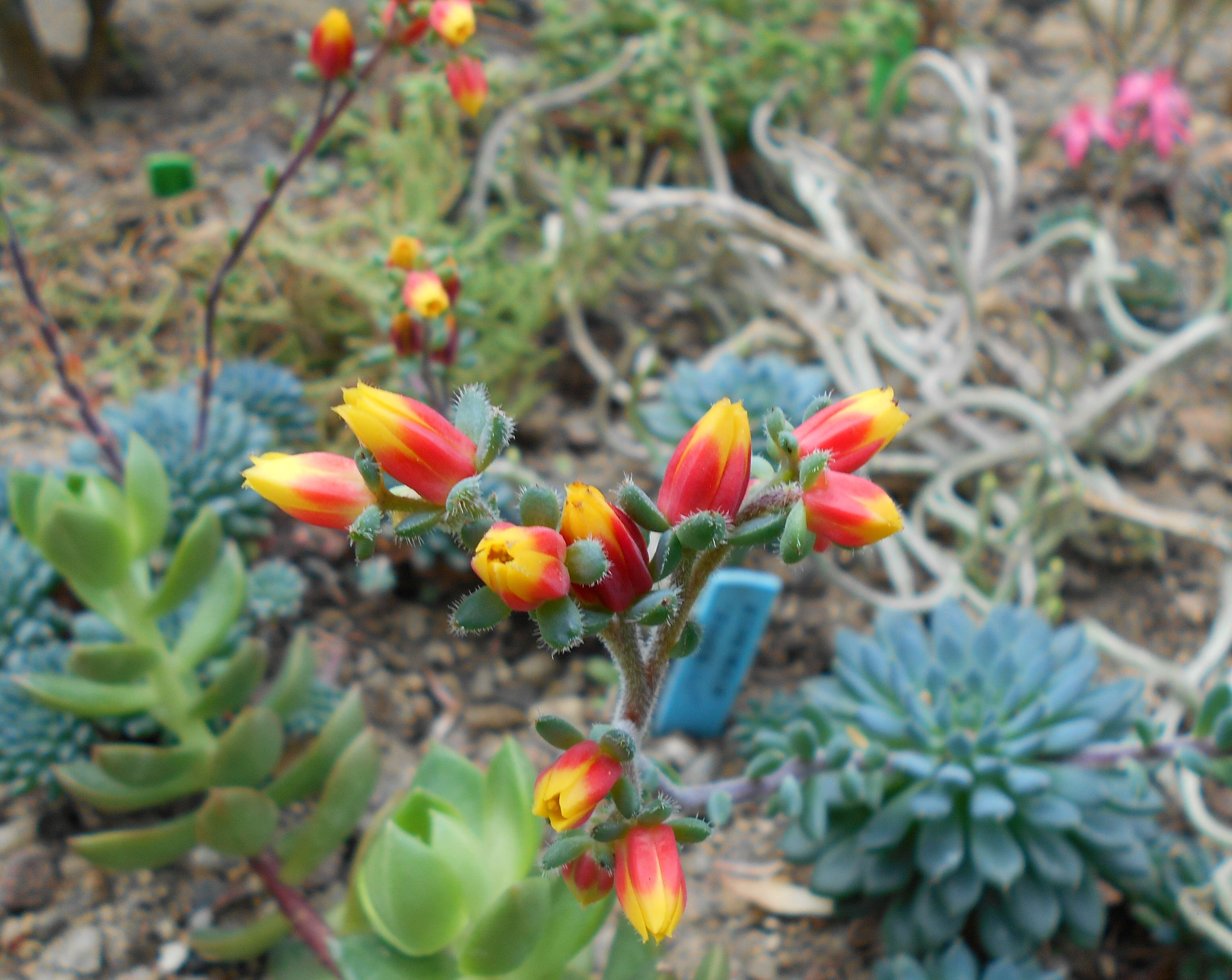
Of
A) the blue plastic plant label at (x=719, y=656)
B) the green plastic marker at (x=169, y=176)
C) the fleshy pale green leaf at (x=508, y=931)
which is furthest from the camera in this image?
the green plastic marker at (x=169, y=176)

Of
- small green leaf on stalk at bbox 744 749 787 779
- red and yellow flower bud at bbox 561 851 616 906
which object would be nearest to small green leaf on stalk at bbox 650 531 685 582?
red and yellow flower bud at bbox 561 851 616 906

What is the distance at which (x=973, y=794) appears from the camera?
1.08m

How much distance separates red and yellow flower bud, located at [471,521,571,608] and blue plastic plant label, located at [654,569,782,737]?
64cm

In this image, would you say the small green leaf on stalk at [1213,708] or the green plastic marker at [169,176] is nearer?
the small green leaf on stalk at [1213,708]

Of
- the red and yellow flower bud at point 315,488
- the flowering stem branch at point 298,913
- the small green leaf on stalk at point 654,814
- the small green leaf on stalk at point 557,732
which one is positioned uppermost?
Result: the red and yellow flower bud at point 315,488

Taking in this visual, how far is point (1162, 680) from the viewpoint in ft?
4.51

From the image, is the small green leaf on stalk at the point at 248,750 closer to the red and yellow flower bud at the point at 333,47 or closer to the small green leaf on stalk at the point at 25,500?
the small green leaf on stalk at the point at 25,500

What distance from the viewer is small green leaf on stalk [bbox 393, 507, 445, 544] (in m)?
0.58

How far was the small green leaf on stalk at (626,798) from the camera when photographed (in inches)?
24.8

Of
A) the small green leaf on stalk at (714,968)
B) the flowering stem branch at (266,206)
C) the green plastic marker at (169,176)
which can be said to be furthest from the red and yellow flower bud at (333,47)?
the small green leaf on stalk at (714,968)

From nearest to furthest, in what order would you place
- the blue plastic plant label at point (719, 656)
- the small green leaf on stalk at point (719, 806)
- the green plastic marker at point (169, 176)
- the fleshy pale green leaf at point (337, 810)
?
1. the small green leaf on stalk at point (719, 806)
2. the fleshy pale green leaf at point (337, 810)
3. the blue plastic plant label at point (719, 656)
4. the green plastic marker at point (169, 176)

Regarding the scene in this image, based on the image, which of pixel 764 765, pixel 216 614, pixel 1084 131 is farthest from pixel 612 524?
pixel 1084 131

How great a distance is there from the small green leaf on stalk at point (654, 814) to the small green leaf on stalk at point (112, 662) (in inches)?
26.5

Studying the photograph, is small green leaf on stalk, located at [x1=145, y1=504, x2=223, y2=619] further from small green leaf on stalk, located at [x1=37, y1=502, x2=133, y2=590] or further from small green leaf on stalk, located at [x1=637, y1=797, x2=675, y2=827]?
small green leaf on stalk, located at [x1=637, y1=797, x2=675, y2=827]
